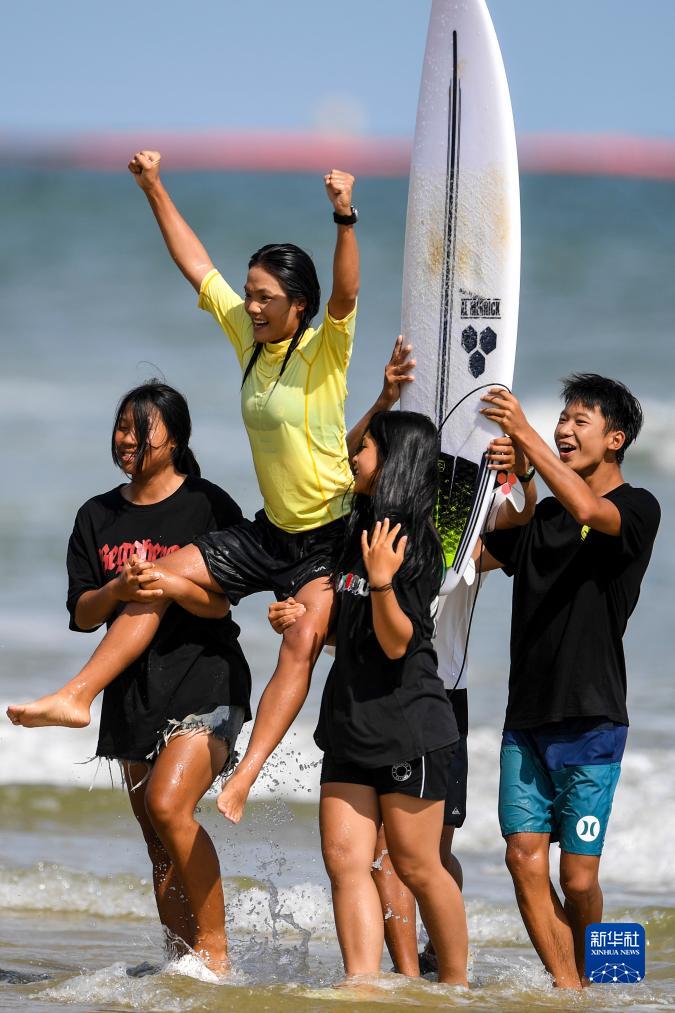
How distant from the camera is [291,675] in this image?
3.95 m

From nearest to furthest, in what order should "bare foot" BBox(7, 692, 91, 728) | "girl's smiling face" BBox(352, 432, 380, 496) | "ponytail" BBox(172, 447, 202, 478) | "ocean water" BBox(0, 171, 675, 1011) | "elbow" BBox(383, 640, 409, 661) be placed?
"elbow" BBox(383, 640, 409, 661)
"girl's smiling face" BBox(352, 432, 380, 496)
"bare foot" BBox(7, 692, 91, 728)
"ponytail" BBox(172, 447, 202, 478)
"ocean water" BBox(0, 171, 675, 1011)

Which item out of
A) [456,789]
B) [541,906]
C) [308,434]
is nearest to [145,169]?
[308,434]

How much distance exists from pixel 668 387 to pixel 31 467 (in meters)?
6.90

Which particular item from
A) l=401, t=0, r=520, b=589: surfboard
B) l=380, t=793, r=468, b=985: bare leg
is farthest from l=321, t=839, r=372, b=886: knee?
l=401, t=0, r=520, b=589: surfboard

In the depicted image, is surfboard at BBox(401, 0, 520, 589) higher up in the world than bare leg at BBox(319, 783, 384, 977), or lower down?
higher up

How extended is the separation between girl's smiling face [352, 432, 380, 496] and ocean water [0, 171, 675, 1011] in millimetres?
1406

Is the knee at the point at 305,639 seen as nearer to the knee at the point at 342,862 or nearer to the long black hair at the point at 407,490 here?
the long black hair at the point at 407,490

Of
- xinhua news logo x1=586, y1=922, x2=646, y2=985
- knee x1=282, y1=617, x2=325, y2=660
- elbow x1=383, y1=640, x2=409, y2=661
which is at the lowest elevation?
xinhua news logo x1=586, y1=922, x2=646, y2=985

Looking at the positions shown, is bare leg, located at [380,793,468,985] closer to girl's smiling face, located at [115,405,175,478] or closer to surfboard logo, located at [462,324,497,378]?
girl's smiling face, located at [115,405,175,478]

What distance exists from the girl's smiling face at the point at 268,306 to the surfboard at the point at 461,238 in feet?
2.12

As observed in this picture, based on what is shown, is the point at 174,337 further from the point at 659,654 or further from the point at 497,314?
Result: the point at 497,314

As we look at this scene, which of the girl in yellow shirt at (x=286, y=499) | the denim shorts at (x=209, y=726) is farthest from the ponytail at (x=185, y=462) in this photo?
the denim shorts at (x=209, y=726)

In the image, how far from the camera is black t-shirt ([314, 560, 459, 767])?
369 cm

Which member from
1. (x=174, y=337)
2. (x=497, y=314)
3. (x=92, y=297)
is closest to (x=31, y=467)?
(x=174, y=337)
